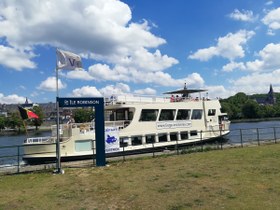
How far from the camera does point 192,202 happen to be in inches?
303

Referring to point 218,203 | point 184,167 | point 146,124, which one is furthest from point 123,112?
point 218,203

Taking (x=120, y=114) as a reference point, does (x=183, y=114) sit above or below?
below

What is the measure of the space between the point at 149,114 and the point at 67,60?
12158mm

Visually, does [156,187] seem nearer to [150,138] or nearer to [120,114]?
[150,138]

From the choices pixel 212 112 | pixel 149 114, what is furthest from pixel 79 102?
pixel 212 112

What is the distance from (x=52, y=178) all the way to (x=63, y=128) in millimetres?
11076

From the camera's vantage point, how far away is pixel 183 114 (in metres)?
27.9

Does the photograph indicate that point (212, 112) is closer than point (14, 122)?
Yes

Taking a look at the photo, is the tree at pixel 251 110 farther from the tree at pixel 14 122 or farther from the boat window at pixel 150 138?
the boat window at pixel 150 138

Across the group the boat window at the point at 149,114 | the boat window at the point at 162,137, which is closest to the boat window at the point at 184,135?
the boat window at the point at 162,137

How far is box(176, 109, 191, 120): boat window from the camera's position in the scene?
27462mm

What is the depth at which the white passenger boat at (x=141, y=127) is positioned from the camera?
2145 cm

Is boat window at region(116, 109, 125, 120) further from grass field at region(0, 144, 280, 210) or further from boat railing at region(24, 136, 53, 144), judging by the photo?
grass field at region(0, 144, 280, 210)

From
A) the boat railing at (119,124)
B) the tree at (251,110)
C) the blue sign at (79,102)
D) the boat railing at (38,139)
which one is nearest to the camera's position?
the blue sign at (79,102)
